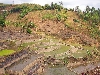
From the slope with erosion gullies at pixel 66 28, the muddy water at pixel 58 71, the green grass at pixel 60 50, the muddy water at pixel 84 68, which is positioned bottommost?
the muddy water at pixel 84 68

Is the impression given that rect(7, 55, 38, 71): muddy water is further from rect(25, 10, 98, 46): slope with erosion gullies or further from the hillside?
rect(25, 10, 98, 46): slope with erosion gullies

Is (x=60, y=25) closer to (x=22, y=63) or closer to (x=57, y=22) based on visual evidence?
(x=57, y=22)

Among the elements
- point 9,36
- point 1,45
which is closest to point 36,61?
point 1,45

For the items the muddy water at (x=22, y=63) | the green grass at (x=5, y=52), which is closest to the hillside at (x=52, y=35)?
the green grass at (x=5, y=52)

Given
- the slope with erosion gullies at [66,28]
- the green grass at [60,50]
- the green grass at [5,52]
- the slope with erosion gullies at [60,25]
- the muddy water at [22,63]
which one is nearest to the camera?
the muddy water at [22,63]

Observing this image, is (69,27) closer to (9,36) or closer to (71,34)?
(71,34)

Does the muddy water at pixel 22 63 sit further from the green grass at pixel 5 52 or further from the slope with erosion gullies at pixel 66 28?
the slope with erosion gullies at pixel 66 28
